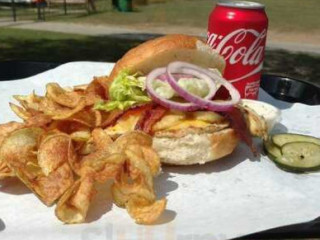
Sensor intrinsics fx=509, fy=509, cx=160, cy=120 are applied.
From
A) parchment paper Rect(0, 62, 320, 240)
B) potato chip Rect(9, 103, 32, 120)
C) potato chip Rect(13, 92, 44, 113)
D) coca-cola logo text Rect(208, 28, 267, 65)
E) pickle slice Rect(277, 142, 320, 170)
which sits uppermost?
coca-cola logo text Rect(208, 28, 267, 65)

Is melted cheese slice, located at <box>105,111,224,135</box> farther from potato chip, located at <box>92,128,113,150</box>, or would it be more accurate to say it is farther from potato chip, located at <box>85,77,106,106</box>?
potato chip, located at <box>85,77,106,106</box>

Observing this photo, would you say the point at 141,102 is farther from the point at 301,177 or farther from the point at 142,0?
the point at 142,0

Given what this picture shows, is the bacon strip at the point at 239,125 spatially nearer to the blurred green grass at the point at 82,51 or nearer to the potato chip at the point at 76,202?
the potato chip at the point at 76,202

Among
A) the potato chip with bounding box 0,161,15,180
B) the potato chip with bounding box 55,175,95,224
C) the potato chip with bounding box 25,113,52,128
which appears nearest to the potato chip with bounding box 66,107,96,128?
the potato chip with bounding box 25,113,52,128

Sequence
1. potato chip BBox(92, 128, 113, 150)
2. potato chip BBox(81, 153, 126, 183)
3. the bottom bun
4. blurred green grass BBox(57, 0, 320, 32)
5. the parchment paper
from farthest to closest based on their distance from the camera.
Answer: blurred green grass BBox(57, 0, 320, 32) → the bottom bun → potato chip BBox(92, 128, 113, 150) → potato chip BBox(81, 153, 126, 183) → the parchment paper

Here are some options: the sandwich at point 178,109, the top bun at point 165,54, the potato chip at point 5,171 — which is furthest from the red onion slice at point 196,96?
the potato chip at point 5,171

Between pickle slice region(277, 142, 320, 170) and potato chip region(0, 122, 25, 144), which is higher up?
potato chip region(0, 122, 25, 144)

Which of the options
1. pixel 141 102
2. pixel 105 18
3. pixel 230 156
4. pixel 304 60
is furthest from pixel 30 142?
pixel 105 18

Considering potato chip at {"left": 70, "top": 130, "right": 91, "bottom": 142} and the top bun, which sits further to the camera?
the top bun

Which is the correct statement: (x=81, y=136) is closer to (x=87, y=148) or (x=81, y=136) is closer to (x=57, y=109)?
(x=87, y=148)
